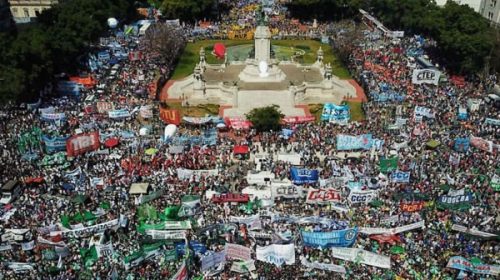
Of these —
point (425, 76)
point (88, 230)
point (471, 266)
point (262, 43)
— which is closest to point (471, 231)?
point (471, 266)

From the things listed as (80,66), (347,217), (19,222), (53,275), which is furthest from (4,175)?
(80,66)

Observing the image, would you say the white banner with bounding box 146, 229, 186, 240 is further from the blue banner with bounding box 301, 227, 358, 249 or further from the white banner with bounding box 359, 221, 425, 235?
the white banner with bounding box 359, 221, 425, 235

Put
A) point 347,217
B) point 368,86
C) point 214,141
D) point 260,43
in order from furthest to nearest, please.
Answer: point 260,43, point 368,86, point 214,141, point 347,217

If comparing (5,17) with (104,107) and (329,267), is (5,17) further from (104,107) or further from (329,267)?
(329,267)

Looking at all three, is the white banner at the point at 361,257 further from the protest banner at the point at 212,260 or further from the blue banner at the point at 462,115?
the blue banner at the point at 462,115

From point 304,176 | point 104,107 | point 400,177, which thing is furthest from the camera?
point 104,107

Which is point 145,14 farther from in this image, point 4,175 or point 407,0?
point 4,175
